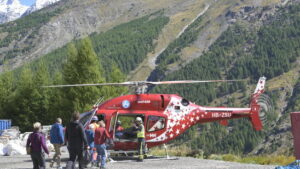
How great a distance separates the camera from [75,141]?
42.2 ft

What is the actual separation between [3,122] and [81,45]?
1005cm

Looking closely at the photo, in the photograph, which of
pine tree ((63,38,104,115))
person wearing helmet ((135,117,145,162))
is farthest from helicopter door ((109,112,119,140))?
pine tree ((63,38,104,115))

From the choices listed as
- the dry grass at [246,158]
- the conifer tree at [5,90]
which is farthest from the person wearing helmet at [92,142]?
the conifer tree at [5,90]

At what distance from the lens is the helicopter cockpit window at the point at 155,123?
20.6 metres

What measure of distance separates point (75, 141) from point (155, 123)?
812 cm

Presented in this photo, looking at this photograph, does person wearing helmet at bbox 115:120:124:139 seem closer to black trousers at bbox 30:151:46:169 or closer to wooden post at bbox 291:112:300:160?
black trousers at bbox 30:151:46:169

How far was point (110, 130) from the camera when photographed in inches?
792

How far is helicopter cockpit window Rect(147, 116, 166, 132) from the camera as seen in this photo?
2059 cm

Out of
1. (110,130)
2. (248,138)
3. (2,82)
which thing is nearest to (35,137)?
(110,130)

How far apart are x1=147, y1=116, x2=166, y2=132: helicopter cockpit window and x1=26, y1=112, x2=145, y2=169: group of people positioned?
0.94 meters

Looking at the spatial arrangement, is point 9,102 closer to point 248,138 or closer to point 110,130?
point 110,130

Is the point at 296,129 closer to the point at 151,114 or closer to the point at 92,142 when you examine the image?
the point at 92,142

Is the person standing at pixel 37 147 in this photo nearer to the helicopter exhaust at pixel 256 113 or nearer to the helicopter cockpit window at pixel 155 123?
the helicopter cockpit window at pixel 155 123

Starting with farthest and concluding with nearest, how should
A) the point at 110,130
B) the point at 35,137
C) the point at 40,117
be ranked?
the point at 40,117 → the point at 110,130 → the point at 35,137
